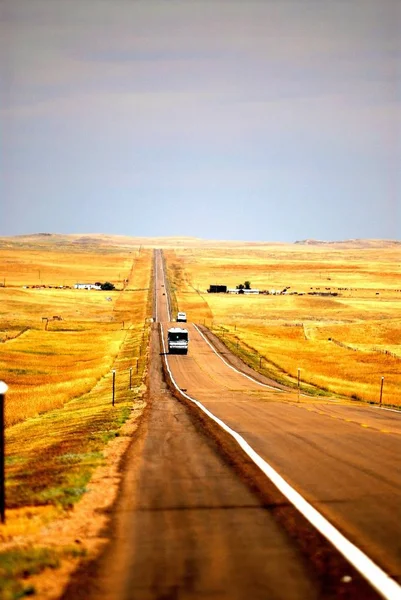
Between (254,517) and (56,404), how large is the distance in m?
33.2

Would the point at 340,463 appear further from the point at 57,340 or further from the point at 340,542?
the point at 57,340

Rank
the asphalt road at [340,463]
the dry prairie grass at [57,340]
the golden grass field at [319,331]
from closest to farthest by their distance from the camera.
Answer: the asphalt road at [340,463] < the dry prairie grass at [57,340] < the golden grass field at [319,331]

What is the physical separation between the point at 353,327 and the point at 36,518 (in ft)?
344

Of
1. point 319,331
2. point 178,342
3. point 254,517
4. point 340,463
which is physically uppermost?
point 254,517

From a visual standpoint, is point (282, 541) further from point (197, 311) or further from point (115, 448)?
point (197, 311)

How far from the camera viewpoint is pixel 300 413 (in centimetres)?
3012

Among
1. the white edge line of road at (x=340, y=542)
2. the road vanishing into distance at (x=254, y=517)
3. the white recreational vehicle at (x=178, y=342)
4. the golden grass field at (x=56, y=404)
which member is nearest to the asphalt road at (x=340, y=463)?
the road vanishing into distance at (x=254, y=517)

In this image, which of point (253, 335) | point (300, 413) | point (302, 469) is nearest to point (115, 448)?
point (302, 469)

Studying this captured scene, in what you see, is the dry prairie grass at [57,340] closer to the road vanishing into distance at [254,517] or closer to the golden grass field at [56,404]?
the golden grass field at [56,404]

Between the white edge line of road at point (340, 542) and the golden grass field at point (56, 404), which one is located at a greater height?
the white edge line of road at point (340, 542)

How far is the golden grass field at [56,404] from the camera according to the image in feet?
34.5

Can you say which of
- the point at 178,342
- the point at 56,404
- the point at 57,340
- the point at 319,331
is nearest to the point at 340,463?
the point at 56,404

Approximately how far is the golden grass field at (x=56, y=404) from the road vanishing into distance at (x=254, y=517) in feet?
3.28

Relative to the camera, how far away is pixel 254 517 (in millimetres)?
11445
